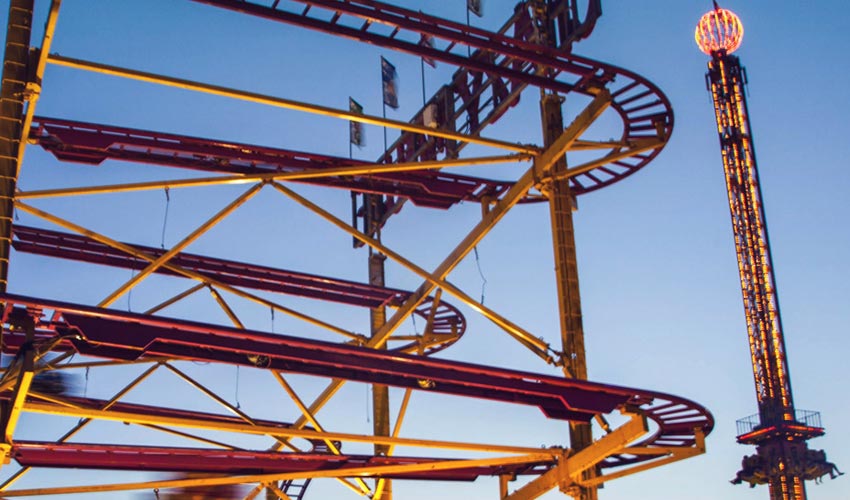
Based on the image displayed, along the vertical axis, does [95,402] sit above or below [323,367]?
above

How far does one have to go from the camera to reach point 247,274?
29.5 metres

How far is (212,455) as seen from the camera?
984 inches

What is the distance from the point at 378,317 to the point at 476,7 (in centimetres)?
902

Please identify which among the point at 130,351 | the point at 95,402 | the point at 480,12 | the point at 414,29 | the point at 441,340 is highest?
the point at 480,12

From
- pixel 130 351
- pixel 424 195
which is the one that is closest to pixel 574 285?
pixel 424 195

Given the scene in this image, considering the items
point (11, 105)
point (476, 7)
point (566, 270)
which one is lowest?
point (566, 270)

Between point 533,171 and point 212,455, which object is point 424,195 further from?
point 212,455

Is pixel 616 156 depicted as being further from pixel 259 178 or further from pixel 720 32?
pixel 720 32

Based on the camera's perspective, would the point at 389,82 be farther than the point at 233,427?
Yes

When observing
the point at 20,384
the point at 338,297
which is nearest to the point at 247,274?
the point at 338,297

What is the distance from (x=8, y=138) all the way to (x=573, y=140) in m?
11.3

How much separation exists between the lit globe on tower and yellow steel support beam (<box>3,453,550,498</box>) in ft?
230

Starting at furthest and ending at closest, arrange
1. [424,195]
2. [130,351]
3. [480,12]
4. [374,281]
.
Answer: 1. [374,281]
2. [480,12]
3. [424,195]
4. [130,351]

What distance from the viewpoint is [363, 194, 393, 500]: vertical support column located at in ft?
104
